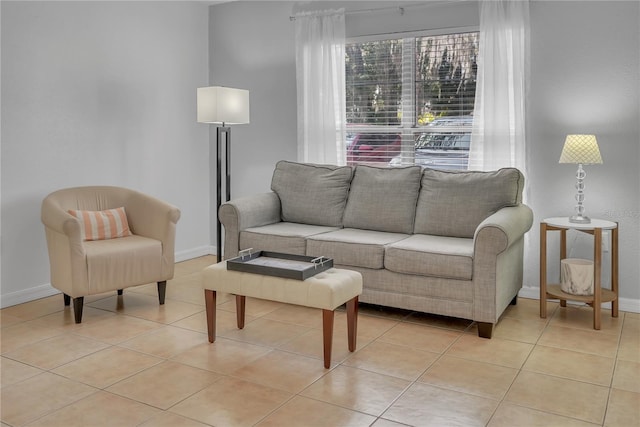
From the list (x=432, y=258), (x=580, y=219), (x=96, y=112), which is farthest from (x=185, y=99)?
(x=580, y=219)

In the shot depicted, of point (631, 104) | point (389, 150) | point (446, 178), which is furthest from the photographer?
point (389, 150)

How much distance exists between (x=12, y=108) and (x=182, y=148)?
165 centimetres

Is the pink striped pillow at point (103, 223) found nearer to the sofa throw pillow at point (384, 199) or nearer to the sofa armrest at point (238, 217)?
the sofa armrest at point (238, 217)

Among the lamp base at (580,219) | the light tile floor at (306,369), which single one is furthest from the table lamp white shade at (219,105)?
the lamp base at (580,219)

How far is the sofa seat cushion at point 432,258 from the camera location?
3418 millimetres

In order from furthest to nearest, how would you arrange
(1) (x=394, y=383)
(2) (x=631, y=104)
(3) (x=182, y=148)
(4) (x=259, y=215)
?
(3) (x=182, y=148), (4) (x=259, y=215), (2) (x=631, y=104), (1) (x=394, y=383)

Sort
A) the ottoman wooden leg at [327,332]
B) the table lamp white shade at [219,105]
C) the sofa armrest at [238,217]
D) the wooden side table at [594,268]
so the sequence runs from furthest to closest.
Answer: the table lamp white shade at [219,105]
the sofa armrest at [238,217]
the wooden side table at [594,268]
the ottoman wooden leg at [327,332]

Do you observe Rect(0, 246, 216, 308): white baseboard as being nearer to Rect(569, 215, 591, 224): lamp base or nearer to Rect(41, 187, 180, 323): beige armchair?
Rect(41, 187, 180, 323): beige armchair

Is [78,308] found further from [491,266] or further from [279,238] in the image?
[491,266]

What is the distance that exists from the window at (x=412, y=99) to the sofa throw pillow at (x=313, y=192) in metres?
0.48

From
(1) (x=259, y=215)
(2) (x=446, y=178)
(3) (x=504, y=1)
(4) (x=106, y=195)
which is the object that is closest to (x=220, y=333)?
(1) (x=259, y=215)

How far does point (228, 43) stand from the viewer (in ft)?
18.0

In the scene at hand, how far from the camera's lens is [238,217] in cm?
419

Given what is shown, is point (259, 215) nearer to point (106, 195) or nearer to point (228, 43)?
point (106, 195)
